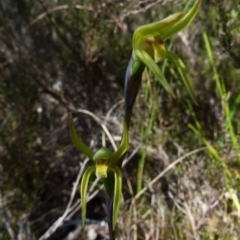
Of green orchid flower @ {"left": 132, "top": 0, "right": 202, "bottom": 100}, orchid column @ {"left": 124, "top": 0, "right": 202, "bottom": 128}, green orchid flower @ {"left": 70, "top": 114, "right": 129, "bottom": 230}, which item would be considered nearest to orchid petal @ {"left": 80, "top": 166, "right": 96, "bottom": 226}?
green orchid flower @ {"left": 70, "top": 114, "right": 129, "bottom": 230}

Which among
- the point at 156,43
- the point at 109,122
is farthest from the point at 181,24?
the point at 109,122

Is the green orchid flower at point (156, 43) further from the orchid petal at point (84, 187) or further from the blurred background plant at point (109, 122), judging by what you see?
the blurred background plant at point (109, 122)

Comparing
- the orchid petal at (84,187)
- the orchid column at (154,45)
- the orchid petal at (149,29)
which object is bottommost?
the orchid petal at (84,187)

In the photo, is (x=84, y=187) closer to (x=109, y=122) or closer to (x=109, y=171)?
(x=109, y=171)

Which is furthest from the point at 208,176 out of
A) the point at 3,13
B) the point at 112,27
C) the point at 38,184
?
the point at 3,13

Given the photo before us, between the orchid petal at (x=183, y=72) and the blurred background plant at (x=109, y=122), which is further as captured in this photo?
the blurred background plant at (x=109, y=122)

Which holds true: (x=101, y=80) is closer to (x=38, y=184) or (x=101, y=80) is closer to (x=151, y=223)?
(x=38, y=184)

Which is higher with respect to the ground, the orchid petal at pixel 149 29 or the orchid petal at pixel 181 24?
the orchid petal at pixel 149 29

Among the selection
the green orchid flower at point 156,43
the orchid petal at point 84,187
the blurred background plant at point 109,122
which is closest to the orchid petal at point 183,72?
the green orchid flower at point 156,43
